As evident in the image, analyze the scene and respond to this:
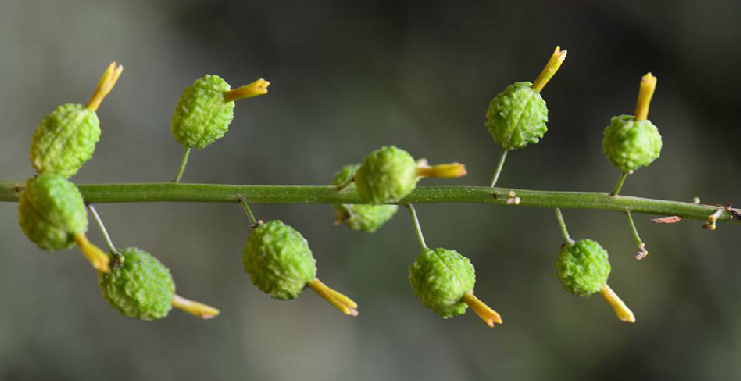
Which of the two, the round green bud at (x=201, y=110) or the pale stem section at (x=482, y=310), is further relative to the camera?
the round green bud at (x=201, y=110)

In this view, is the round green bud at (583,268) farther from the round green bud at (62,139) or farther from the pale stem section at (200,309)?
the round green bud at (62,139)

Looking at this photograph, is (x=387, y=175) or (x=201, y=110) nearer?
(x=387, y=175)

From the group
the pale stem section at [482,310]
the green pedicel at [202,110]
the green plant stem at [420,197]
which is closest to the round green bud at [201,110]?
the green pedicel at [202,110]

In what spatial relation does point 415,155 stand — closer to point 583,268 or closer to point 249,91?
point 583,268

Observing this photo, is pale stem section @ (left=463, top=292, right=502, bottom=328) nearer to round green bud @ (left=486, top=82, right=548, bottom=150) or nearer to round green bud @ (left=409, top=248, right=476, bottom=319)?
round green bud @ (left=409, top=248, right=476, bottom=319)

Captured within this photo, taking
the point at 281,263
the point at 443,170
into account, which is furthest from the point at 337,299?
the point at 443,170

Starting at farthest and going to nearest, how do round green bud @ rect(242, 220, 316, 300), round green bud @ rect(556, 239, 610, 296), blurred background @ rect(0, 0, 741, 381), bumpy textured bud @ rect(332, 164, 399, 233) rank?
blurred background @ rect(0, 0, 741, 381) → bumpy textured bud @ rect(332, 164, 399, 233) → round green bud @ rect(556, 239, 610, 296) → round green bud @ rect(242, 220, 316, 300)

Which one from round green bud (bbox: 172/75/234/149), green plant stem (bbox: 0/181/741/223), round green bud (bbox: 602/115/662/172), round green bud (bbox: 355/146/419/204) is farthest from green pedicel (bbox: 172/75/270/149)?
round green bud (bbox: 602/115/662/172)
